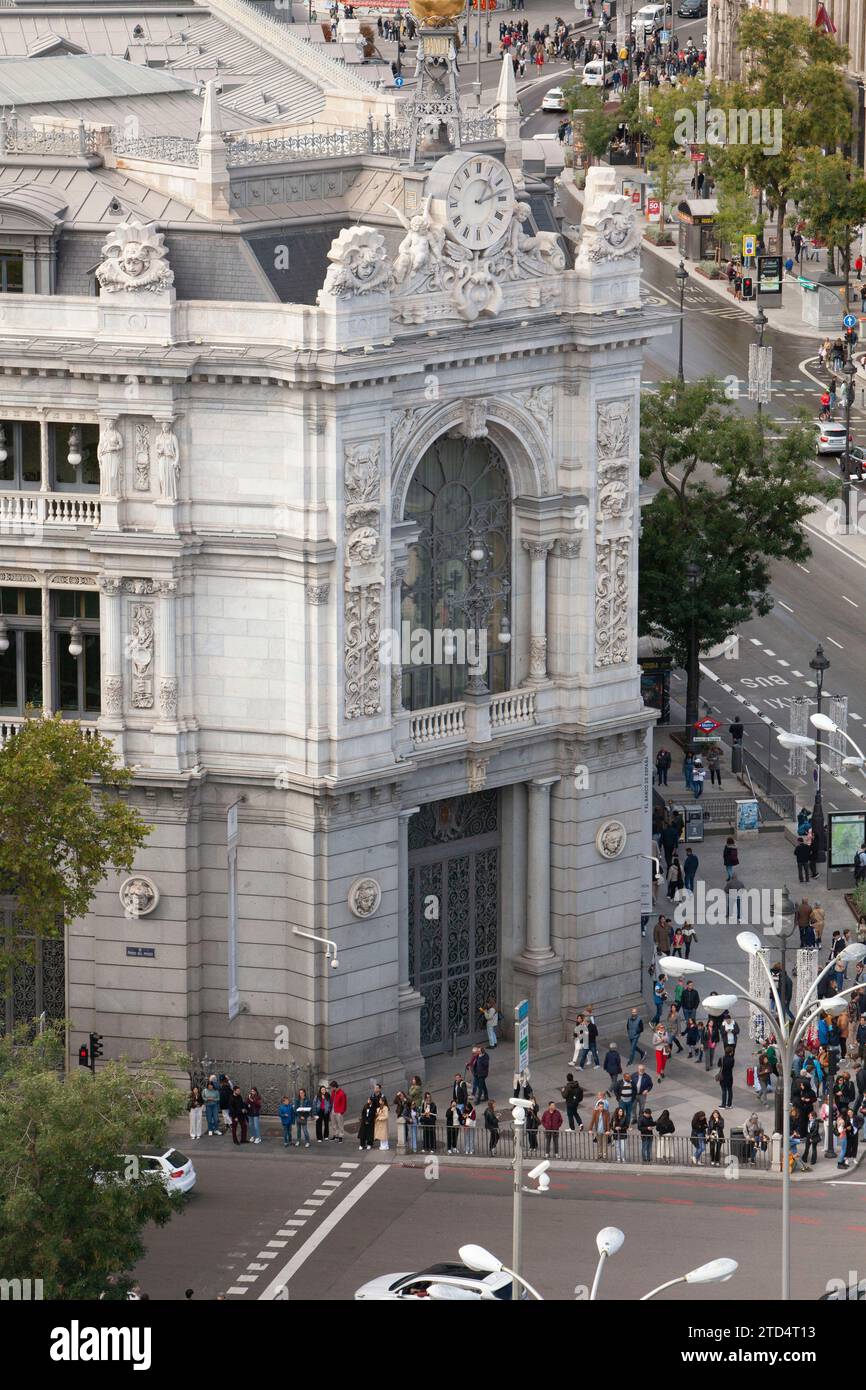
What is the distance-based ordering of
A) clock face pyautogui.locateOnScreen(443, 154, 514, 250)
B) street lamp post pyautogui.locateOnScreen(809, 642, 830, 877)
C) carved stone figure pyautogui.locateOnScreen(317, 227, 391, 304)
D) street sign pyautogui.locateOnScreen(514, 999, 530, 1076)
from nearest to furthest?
street sign pyautogui.locateOnScreen(514, 999, 530, 1076)
carved stone figure pyautogui.locateOnScreen(317, 227, 391, 304)
clock face pyautogui.locateOnScreen(443, 154, 514, 250)
street lamp post pyautogui.locateOnScreen(809, 642, 830, 877)

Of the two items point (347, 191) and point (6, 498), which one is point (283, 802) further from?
point (347, 191)

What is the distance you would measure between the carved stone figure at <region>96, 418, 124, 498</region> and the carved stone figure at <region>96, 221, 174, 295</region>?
12.1ft

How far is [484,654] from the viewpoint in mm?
105688

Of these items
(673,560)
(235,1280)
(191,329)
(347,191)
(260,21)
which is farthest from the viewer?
(260,21)

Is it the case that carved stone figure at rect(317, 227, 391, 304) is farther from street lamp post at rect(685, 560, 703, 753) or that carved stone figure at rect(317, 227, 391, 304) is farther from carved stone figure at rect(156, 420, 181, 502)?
street lamp post at rect(685, 560, 703, 753)

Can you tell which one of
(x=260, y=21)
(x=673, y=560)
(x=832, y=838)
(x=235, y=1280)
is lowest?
(x=235, y=1280)

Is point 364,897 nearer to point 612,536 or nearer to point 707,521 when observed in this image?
point 612,536

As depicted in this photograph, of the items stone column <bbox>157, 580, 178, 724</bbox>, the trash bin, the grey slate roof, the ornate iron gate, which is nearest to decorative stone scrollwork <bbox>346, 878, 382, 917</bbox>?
the ornate iron gate

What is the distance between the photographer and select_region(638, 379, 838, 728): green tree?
129375mm

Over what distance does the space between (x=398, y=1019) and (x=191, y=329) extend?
19971 mm

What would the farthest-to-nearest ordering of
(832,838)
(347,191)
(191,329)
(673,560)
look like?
(673,560)
(832,838)
(347,191)
(191,329)

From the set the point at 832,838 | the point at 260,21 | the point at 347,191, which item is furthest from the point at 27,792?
the point at 260,21

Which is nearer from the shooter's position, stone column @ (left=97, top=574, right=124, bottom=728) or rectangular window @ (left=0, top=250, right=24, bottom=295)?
stone column @ (left=97, top=574, right=124, bottom=728)

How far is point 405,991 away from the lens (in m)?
104
